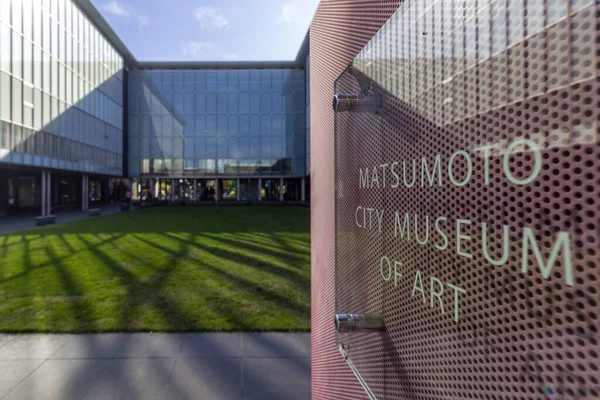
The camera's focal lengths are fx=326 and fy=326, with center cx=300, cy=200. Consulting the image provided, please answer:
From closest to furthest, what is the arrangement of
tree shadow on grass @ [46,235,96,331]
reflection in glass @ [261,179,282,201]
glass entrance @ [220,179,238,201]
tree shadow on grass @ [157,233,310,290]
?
1. tree shadow on grass @ [46,235,96,331]
2. tree shadow on grass @ [157,233,310,290]
3. glass entrance @ [220,179,238,201]
4. reflection in glass @ [261,179,282,201]

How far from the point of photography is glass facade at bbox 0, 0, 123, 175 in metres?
20.2

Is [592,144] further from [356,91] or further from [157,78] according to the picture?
[157,78]

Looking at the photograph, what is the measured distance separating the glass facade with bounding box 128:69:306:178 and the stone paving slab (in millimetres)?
39719

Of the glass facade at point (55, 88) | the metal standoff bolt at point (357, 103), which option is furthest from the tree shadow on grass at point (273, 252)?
the glass facade at point (55, 88)

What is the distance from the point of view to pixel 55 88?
2508 centimetres

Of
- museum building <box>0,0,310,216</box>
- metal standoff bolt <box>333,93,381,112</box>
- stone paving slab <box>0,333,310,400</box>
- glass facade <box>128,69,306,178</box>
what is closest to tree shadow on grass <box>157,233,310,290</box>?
stone paving slab <box>0,333,310,400</box>

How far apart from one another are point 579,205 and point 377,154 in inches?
40.2

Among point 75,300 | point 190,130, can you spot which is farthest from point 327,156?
point 190,130

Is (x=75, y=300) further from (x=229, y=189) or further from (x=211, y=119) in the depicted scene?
(x=229, y=189)

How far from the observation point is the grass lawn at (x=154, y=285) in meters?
5.41

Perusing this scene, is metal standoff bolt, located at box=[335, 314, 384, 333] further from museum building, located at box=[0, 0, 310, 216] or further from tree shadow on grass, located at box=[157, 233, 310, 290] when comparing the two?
museum building, located at box=[0, 0, 310, 216]

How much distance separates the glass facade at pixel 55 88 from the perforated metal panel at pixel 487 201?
2524 centimetres

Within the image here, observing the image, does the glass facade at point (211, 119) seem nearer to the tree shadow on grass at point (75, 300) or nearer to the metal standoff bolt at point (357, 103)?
the tree shadow on grass at point (75, 300)

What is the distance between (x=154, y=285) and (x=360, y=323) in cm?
668
